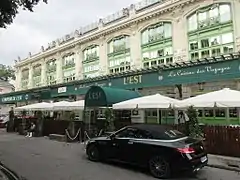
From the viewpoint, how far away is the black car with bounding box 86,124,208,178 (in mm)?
7961

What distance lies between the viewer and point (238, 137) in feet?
35.8

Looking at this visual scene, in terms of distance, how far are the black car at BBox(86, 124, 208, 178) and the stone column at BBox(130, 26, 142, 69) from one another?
52.5 ft

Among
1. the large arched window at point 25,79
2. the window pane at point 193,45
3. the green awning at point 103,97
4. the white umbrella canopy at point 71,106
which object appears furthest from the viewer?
the large arched window at point 25,79

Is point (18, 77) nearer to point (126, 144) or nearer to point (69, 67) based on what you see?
point (69, 67)

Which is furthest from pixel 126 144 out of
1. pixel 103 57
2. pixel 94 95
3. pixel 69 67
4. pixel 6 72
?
pixel 6 72

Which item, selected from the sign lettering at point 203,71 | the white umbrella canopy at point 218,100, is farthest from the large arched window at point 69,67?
the white umbrella canopy at point 218,100

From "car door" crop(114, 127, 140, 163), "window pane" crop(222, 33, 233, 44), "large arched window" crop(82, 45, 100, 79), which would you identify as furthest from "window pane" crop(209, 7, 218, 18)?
"car door" crop(114, 127, 140, 163)

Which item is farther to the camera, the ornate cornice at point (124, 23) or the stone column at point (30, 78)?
the stone column at point (30, 78)

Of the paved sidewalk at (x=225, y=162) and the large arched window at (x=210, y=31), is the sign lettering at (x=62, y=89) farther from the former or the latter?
the paved sidewalk at (x=225, y=162)

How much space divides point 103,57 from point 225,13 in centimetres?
1367

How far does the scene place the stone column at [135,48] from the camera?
1009 inches

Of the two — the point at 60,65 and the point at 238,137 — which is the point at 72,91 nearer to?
the point at 60,65

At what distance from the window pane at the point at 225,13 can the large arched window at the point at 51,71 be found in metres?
24.0

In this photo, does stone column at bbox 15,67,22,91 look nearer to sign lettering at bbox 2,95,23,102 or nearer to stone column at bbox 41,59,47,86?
sign lettering at bbox 2,95,23,102
